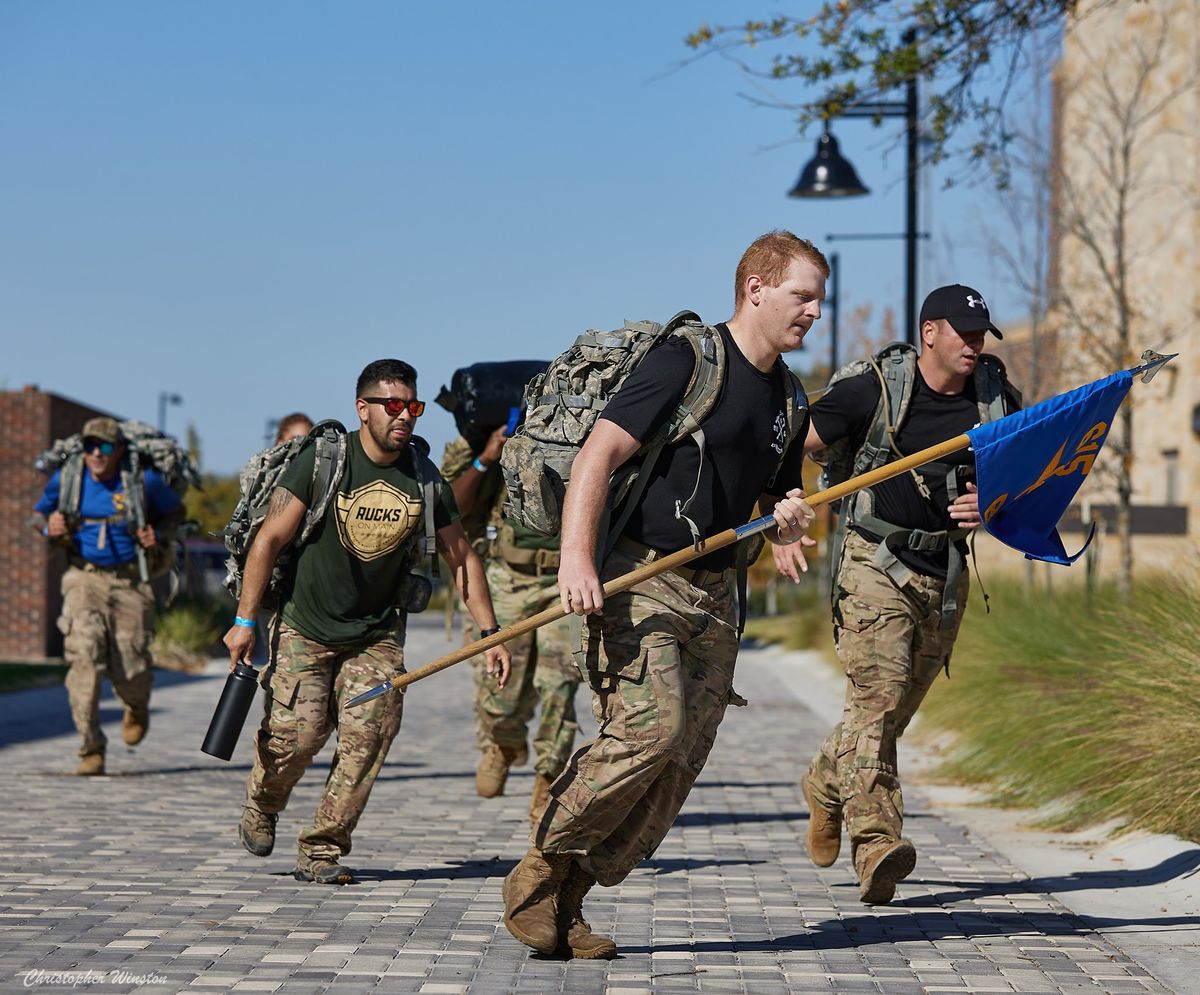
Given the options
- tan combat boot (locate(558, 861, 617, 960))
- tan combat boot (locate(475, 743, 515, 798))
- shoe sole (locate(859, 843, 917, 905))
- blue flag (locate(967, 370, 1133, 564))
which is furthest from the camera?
tan combat boot (locate(475, 743, 515, 798))

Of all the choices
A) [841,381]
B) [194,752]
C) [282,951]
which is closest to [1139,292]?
[194,752]

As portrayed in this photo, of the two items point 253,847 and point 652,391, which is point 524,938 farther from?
point 253,847

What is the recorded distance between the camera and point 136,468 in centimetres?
A: 1212

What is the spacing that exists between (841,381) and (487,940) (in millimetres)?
2581

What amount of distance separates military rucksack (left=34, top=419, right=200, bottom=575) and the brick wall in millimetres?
13666

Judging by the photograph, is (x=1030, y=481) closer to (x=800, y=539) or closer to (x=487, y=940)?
(x=800, y=539)

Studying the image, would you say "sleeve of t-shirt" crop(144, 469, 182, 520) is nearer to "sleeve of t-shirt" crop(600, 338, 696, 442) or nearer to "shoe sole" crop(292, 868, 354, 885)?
"shoe sole" crop(292, 868, 354, 885)

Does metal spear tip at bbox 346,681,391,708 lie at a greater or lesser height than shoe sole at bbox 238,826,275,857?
greater

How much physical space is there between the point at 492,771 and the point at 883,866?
422cm

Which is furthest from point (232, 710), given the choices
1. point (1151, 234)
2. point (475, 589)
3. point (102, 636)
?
point (1151, 234)

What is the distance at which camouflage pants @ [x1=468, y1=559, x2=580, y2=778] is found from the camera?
9.77 meters

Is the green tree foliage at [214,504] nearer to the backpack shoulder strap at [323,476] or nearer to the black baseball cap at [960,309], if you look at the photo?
the backpack shoulder strap at [323,476]

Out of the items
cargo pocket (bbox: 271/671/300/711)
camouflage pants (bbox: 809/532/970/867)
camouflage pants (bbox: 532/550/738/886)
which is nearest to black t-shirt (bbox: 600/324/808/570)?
camouflage pants (bbox: 532/550/738/886)

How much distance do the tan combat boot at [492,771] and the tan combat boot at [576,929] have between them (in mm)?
4779
